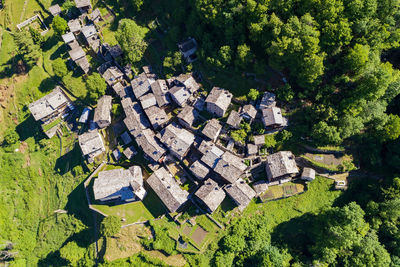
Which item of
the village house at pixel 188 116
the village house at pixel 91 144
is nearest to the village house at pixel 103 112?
the village house at pixel 91 144

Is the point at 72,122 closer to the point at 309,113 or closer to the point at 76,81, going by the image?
the point at 76,81

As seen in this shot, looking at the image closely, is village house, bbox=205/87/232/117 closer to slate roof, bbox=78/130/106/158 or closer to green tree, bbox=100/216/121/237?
slate roof, bbox=78/130/106/158

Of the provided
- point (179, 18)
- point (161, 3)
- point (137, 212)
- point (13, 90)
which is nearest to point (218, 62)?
point (179, 18)

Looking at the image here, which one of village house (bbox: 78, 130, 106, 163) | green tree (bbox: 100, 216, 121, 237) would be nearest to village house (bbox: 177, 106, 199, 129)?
village house (bbox: 78, 130, 106, 163)

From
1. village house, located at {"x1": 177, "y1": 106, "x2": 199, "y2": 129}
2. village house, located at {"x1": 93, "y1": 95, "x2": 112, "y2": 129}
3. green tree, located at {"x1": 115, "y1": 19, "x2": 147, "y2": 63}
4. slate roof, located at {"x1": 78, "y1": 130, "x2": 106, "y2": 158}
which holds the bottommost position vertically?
village house, located at {"x1": 177, "y1": 106, "x2": 199, "y2": 129}

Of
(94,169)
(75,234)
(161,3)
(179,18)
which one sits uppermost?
(161,3)

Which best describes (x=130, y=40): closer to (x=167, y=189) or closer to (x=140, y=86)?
(x=140, y=86)

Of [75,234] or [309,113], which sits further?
[75,234]
